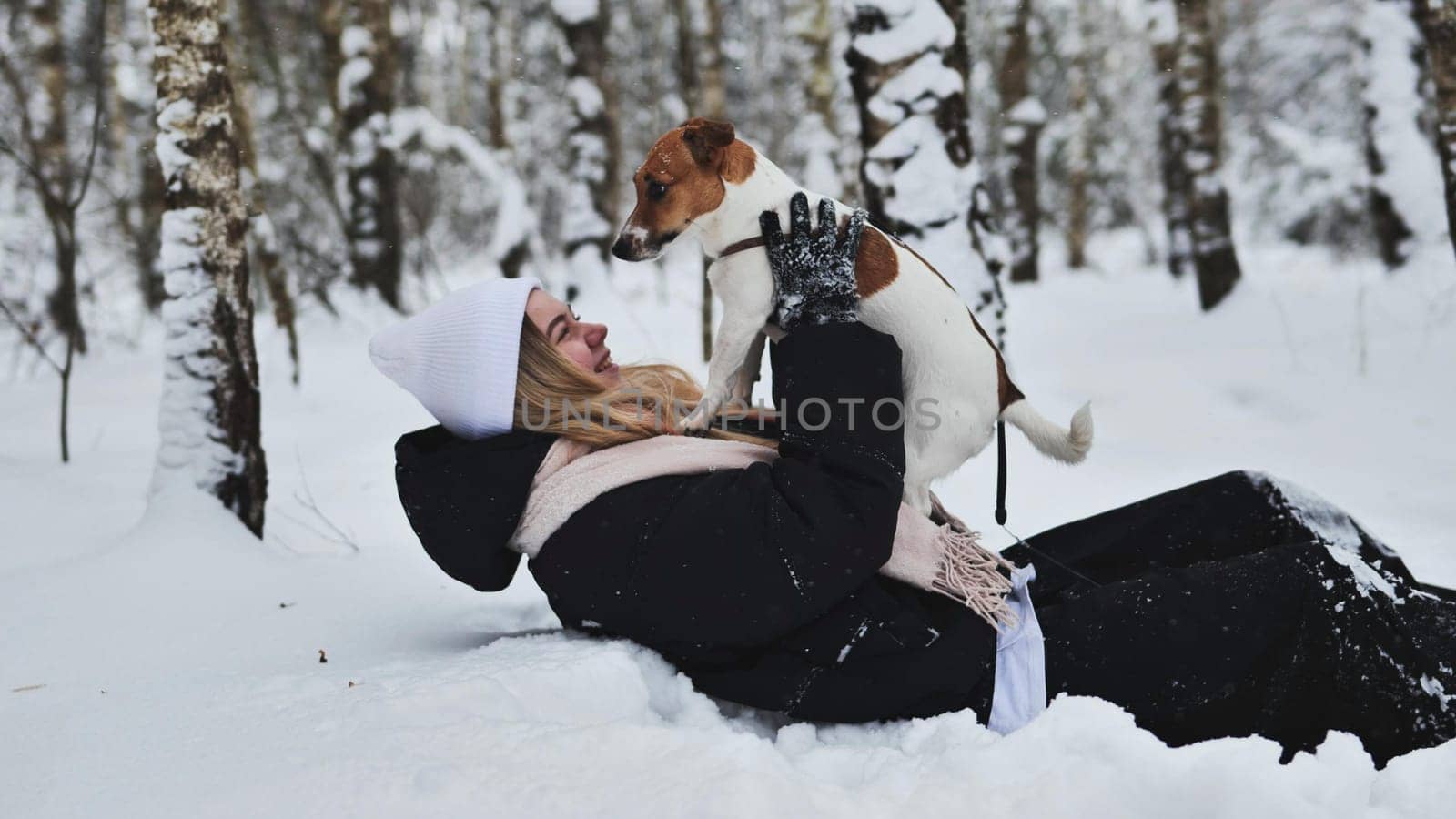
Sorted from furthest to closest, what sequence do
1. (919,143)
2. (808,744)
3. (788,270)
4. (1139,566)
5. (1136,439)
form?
(1136,439) → (919,143) → (1139,566) → (788,270) → (808,744)

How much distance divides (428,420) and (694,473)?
4499 mm

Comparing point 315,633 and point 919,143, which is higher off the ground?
point 919,143

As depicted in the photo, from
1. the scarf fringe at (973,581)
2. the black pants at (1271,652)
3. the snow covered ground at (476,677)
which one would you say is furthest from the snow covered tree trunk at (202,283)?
the black pants at (1271,652)

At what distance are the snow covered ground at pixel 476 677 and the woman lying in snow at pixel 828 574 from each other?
0.42ft

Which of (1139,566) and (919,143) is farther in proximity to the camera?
(919,143)

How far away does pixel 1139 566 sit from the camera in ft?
7.28

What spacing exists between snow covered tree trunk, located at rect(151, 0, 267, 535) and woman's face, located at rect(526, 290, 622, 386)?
1.59 m

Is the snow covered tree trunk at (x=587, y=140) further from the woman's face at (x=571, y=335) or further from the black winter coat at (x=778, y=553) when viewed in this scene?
the black winter coat at (x=778, y=553)

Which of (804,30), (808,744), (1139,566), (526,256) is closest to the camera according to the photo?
(808,744)

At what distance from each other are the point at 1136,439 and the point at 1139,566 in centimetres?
282

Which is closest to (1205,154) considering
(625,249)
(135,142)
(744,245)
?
(744,245)

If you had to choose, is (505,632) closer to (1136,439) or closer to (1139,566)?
(1139,566)

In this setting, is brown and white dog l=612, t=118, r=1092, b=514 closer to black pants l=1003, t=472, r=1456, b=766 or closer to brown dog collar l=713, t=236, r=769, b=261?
brown dog collar l=713, t=236, r=769, b=261

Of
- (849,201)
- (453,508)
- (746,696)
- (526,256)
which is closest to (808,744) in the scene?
(746,696)
